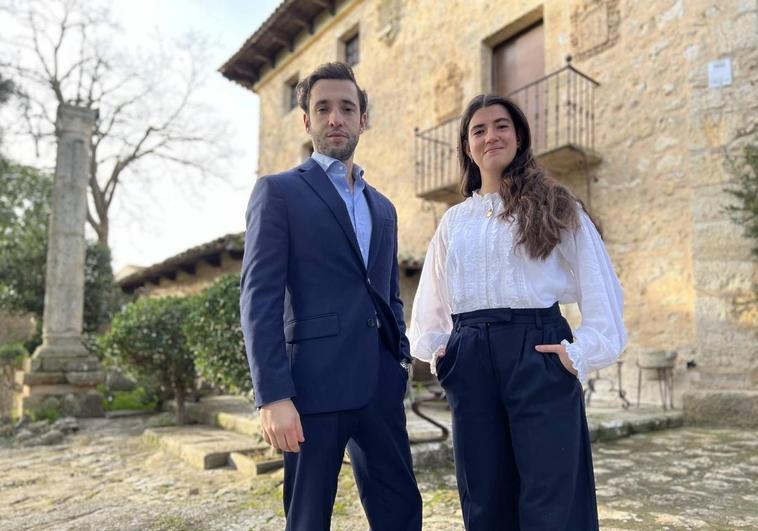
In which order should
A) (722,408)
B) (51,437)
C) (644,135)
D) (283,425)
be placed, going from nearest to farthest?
(283,425)
(722,408)
(51,437)
(644,135)

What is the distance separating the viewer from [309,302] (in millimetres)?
1574

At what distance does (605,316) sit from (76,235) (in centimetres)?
777

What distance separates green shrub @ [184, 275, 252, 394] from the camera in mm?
4359

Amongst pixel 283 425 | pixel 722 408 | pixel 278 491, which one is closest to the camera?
pixel 283 425

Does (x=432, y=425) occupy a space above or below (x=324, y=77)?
below

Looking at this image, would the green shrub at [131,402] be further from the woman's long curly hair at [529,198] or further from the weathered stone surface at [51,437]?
the woman's long curly hair at [529,198]

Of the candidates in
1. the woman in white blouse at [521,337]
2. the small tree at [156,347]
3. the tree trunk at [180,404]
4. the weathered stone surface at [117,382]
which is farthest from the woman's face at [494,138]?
the weathered stone surface at [117,382]

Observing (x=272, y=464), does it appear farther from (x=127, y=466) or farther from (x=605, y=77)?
(x=605, y=77)

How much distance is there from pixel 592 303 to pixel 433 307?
53 centimetres

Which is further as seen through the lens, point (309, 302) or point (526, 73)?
point (526, 73)

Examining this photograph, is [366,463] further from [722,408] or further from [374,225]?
[722,408]

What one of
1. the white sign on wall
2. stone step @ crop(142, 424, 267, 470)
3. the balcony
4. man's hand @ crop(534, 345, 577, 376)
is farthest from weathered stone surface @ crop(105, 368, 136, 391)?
the white sign on wall

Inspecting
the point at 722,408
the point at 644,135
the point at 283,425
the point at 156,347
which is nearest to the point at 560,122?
the point at 644,135

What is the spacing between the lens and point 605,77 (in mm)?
6801
